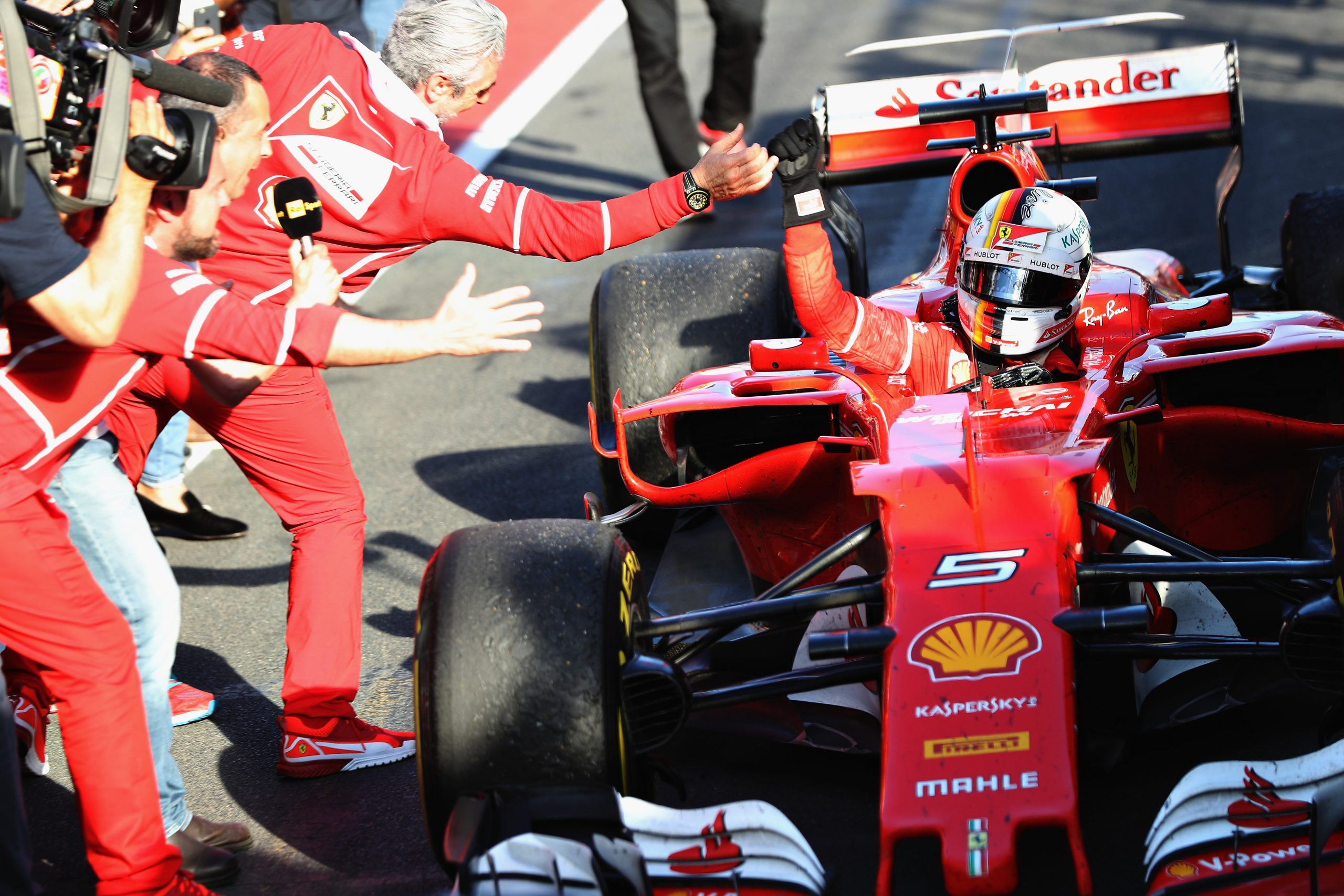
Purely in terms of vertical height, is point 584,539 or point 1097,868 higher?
point 584,539

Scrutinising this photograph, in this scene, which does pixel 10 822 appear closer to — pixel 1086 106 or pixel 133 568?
pixel 133 568

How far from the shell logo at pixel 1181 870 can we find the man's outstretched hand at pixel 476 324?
1.54 m

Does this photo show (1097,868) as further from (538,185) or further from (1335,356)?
(538,185)

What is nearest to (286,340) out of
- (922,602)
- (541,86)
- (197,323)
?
(197,323)

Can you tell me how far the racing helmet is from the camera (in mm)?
3875

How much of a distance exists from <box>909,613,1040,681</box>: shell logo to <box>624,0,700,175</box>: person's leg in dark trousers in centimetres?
551

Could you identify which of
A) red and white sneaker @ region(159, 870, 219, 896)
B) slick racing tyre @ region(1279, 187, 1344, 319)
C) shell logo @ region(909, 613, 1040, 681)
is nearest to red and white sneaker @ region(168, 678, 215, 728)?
red and white sneaker @ region(159, 870, 219, 896)

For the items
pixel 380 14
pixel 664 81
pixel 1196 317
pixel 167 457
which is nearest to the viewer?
pixel 1196 317

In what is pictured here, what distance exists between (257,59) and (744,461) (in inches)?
63.9

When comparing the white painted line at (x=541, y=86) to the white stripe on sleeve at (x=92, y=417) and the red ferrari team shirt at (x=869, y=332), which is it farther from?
the white stripe on sleeve at (x=92, y=417)

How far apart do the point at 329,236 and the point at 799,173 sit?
127 centimetres

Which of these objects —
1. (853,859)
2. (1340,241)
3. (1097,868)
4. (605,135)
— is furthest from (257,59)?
(605,135)

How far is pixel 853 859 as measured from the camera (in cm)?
320

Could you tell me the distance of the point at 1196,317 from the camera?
406 centimetres
